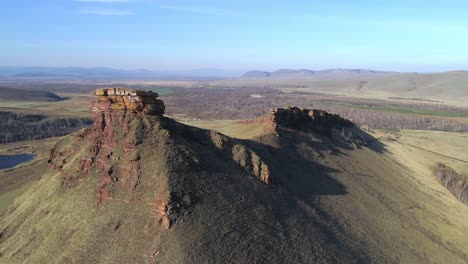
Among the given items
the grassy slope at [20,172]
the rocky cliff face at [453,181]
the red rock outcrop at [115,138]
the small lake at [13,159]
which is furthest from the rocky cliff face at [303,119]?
the small lake at [13,159]

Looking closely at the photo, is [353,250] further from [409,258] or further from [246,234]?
[246,234]

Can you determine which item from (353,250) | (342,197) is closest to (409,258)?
(353,250)

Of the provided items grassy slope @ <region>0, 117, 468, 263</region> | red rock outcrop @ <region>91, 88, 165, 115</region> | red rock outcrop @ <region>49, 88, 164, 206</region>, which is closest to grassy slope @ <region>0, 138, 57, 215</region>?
grassy slope @ <region>0, 117, 468, 263</region>

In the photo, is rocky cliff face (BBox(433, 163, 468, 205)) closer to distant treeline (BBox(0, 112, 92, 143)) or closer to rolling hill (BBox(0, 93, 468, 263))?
rolling hill (BBox(0, 93, 468, 263))

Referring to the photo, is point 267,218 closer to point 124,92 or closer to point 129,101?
point 129,101

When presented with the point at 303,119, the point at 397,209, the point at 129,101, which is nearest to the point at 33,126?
the point at 303,119

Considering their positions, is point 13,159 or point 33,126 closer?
point 13,159

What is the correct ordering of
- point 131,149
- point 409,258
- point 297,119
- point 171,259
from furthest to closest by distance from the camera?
point 297,119, point 409,258, point 131,149, point 171,259

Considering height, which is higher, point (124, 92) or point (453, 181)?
point (124, 92)
